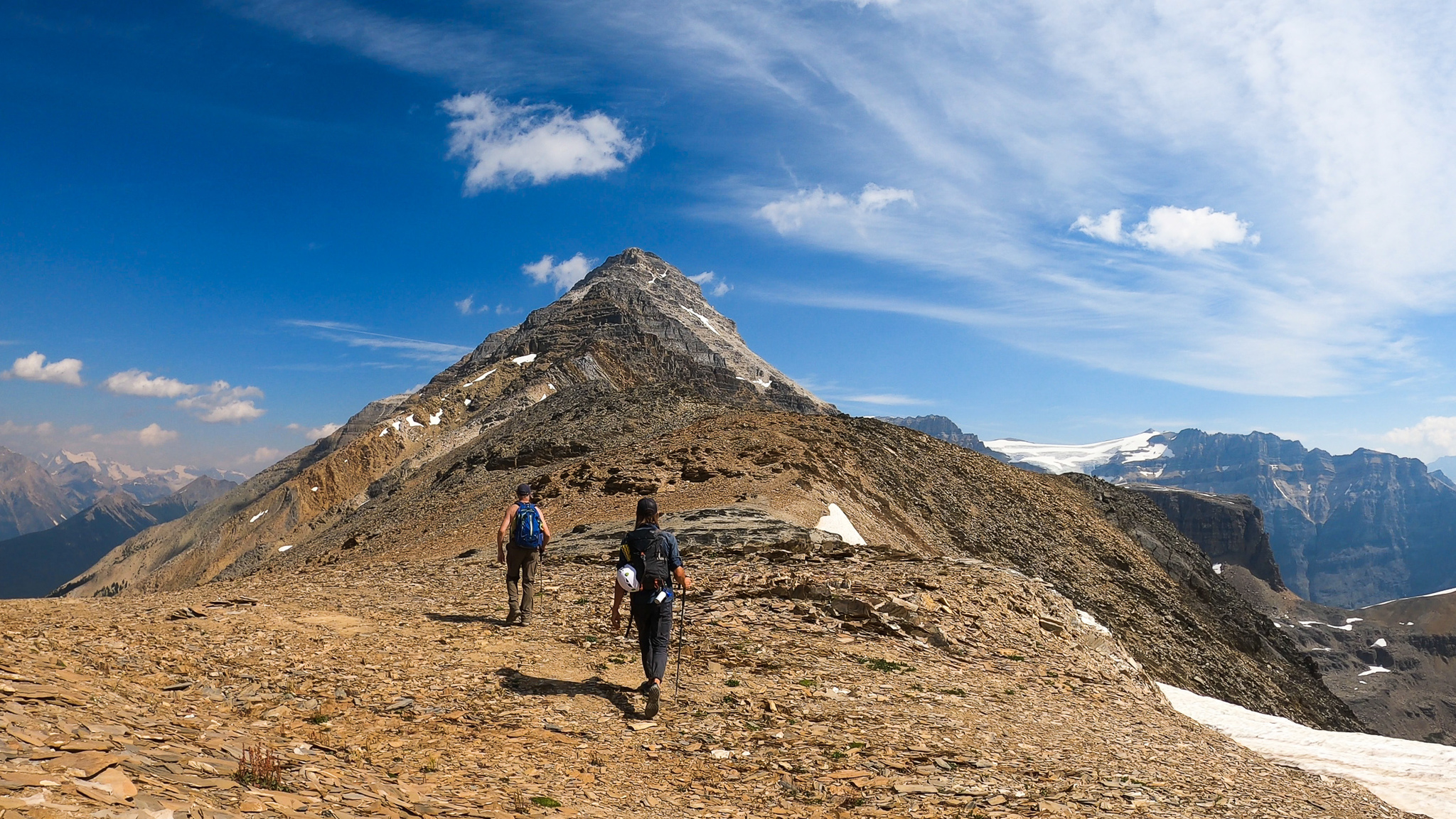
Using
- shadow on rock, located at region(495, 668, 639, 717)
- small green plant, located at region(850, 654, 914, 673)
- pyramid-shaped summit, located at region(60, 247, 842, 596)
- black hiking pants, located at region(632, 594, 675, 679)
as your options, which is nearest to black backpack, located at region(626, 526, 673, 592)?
black hiking pants, located at region(632, 594, 675, 679)

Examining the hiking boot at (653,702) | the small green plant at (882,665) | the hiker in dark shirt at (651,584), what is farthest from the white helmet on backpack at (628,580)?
the small green plant at (882,665)

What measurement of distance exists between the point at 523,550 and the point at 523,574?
0.42 m

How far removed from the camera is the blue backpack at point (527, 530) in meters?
13.8

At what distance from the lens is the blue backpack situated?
1380 centimetres

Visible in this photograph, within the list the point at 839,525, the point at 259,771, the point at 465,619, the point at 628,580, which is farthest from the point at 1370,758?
the point at 259,771

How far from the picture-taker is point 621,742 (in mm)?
8938

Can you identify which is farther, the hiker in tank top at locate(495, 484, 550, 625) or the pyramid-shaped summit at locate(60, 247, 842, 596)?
the pyramid-shaped summit at locate(60, 247, 842, 596)

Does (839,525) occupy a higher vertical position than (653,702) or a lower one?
higher

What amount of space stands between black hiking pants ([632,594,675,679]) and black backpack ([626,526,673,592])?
219 mm

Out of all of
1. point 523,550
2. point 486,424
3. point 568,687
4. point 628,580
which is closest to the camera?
point 628,580

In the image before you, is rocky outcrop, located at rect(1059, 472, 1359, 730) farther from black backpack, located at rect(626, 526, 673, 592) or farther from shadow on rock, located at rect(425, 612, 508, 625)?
black backpack, located at rect(626, 526, 673, 592)

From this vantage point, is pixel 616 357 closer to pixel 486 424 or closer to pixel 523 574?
pixel 486 424

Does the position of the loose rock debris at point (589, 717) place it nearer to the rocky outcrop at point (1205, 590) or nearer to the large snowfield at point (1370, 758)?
the large snowfield at point (1370, 758)

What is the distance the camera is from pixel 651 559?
10.4 meters
